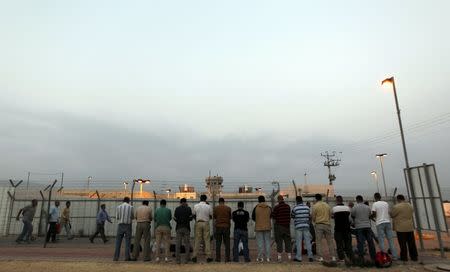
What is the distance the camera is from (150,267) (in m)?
9.16

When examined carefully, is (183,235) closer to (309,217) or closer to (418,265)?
(309,217)

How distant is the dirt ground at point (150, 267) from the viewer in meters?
8.77

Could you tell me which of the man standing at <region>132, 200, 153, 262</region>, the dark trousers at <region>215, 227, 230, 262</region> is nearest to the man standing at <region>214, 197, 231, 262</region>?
the dark trousers at <region>215, 227, 230, 262</region>

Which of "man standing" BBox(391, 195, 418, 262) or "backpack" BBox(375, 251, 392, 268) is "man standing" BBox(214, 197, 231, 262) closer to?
"backpack" BBox(375, 251, 392, 268)

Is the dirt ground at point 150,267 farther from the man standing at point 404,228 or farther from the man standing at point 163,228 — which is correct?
the man standing at point 163,228

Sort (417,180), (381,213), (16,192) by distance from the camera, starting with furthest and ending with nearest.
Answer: (16,192) < (417,180) < (381,213)

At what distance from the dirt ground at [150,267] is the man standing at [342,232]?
762 mm

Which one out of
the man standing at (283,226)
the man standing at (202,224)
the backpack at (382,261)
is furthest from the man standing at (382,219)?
the man standing at (202,224)

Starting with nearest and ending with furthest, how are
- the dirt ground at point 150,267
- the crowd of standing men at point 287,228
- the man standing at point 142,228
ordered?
the dirt ground at point 150,267 → the crowd of standing men at point 287,228 → the man standing at point 142,228

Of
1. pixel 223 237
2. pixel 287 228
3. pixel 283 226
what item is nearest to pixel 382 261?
pixel 287 228

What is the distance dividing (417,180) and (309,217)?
417 centimetres

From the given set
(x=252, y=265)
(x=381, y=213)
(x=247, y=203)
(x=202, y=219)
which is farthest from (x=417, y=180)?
(x=247, y=203)

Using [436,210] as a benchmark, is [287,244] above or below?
below

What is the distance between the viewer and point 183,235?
10258 millimetres
